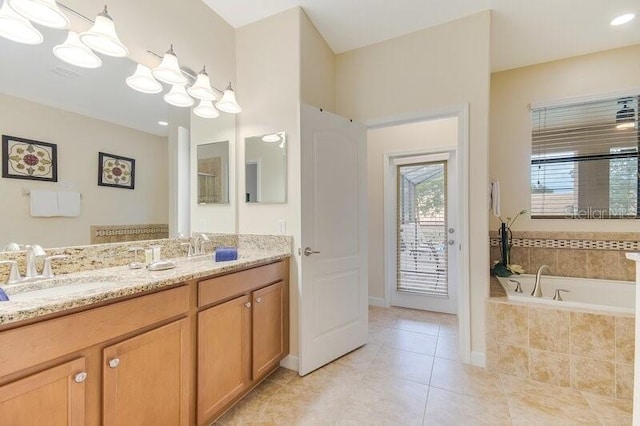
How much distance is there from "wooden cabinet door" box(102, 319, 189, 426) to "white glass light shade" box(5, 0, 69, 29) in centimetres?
147

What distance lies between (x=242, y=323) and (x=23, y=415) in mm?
996

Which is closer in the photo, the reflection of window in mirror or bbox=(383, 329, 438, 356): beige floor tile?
the reflection of window in mirror

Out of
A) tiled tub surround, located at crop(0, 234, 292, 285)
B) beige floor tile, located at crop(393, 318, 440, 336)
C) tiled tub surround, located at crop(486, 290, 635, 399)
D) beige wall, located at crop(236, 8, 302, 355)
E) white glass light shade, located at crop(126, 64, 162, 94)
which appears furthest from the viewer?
beige floor tile, located at crop(393, 318, 440, 336)

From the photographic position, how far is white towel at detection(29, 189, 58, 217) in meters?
1.41

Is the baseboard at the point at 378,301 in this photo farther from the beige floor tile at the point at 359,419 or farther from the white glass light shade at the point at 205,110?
the white glass light shade at the point at 205,110

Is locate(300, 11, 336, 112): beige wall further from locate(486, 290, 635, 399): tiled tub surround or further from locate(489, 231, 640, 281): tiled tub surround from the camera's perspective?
locate(489, 231, 640, 281): tiled tub surround

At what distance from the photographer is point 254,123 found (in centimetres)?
243

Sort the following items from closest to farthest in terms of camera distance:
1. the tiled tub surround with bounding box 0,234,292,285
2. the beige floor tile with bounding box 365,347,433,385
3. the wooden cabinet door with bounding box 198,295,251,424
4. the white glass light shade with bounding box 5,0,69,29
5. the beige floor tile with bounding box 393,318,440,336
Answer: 1. the white glass light shade with bounding box 5,0,69,29
2. the tiled tub surround with bounding box 0,234,292,285
3. the wooden cabinet door with bounding box 198,295,251,424
4. the beige floor tile with bounding box 365,347,433,385
5. the beige floor tile with bounding box 393,318,440,336

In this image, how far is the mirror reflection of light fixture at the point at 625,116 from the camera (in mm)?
2725

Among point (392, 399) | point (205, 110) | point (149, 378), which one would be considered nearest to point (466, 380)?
point (392, 399)

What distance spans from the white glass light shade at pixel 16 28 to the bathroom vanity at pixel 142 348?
1148mm

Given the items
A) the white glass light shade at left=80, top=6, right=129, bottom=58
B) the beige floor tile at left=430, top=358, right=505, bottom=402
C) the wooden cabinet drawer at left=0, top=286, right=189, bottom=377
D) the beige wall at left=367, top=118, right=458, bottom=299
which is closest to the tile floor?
the beige floor tile at left=430, top=358, right=505, bottom=402

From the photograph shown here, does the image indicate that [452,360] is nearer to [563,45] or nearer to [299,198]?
[299,198]

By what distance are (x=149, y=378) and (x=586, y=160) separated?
156 inches
